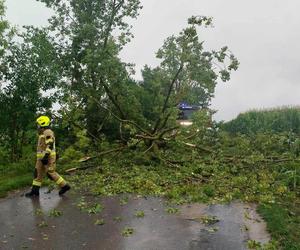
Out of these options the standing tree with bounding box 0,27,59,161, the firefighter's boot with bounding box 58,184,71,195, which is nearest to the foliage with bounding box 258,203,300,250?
the firefighter's boot with bounding box 58,184,71,195

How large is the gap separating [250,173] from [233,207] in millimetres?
3151

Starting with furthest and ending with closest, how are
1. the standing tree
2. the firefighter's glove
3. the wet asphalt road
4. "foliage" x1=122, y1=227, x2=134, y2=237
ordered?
the standing tree < the firefighter's glove < "foliage" x1=122, y1=227, x2=134, y2=237 < the wet asphalt road

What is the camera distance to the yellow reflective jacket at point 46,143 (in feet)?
33.4

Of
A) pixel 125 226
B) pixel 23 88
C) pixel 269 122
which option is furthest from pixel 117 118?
pixel 269 122

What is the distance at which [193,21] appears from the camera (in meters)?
13.1

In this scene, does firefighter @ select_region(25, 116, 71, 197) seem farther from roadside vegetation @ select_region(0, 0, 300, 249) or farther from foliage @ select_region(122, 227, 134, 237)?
foliage @ select_region(122, 227, 134, 237)

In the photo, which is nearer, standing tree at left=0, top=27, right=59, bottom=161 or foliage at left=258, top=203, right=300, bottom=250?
foliage at left=258, top=203, right=300, bottom=250

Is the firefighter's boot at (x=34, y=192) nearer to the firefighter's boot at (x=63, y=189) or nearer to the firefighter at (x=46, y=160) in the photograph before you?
the firefighter at (x=46, y=160)

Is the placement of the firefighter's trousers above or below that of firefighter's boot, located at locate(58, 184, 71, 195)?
above

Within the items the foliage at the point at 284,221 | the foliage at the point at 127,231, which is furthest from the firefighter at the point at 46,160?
the foliage at the point at 284,221

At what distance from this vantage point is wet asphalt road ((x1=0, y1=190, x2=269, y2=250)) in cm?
674

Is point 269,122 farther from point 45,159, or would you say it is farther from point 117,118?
point 45,159

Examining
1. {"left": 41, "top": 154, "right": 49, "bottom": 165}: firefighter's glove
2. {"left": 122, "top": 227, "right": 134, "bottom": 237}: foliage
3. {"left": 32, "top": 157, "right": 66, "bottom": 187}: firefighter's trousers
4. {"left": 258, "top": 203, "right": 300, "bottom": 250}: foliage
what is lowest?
{"left": 258, "top": 203, "right": 300, "bottom": 250}: foliage

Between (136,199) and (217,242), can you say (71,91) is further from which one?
(217,242)
